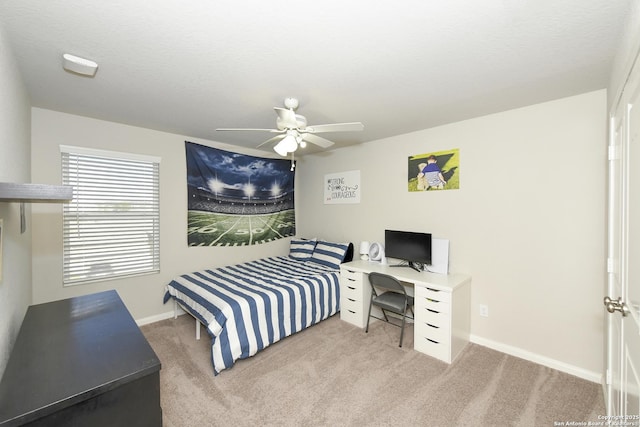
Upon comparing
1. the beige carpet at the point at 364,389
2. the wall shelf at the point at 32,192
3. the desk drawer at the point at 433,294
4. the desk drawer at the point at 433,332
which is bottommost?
the beige carpet at the point at 364,389

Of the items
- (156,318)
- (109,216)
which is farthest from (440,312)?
(109,216)

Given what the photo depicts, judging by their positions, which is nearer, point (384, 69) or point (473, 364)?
point (384, 69)

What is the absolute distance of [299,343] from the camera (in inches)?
107

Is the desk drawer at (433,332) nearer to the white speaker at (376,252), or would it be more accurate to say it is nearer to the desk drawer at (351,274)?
the desk drawer at (351,274)

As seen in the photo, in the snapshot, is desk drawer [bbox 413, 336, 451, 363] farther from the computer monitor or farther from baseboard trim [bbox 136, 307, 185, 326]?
baseboard trim [bbox 136, 307, 185, 326]

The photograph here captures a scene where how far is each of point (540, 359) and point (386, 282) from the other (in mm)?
1451

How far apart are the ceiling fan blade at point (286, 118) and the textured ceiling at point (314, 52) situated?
0.78 ft

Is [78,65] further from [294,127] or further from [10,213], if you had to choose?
[294,127]

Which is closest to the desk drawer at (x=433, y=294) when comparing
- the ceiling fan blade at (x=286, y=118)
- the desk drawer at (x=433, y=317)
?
the desk drawer at (x=433, y=317)

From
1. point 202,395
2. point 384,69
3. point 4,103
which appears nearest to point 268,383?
point 202,395

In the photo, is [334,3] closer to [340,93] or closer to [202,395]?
[340,93]

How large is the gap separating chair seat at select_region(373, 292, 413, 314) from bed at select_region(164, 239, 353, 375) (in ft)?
2.00

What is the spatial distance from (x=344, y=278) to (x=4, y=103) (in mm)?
2998

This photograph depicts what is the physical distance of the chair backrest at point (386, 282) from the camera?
2.65 metres
